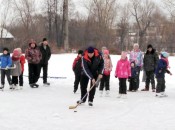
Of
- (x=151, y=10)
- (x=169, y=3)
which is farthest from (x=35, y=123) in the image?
(x=151, y=10)

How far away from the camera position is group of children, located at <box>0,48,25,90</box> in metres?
14.0

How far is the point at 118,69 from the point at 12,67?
4025 millimetres

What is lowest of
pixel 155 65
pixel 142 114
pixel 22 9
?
pixel 142 114

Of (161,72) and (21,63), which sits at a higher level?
(21,63)

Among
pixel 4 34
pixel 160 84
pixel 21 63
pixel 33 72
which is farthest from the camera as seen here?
pixel 4 34

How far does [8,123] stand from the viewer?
8414mm

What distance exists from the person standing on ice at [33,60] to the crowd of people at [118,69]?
1.94 metres

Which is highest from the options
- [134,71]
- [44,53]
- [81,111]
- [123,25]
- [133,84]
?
[123,25]

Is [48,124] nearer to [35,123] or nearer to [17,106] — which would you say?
[35,123]

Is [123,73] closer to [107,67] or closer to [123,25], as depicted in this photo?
[107,67]

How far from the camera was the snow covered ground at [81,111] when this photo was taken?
27.2 feet

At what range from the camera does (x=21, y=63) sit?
1450 centimetres

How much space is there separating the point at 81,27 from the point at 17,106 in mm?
48358

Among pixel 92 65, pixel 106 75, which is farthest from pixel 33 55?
pixel 92 65
